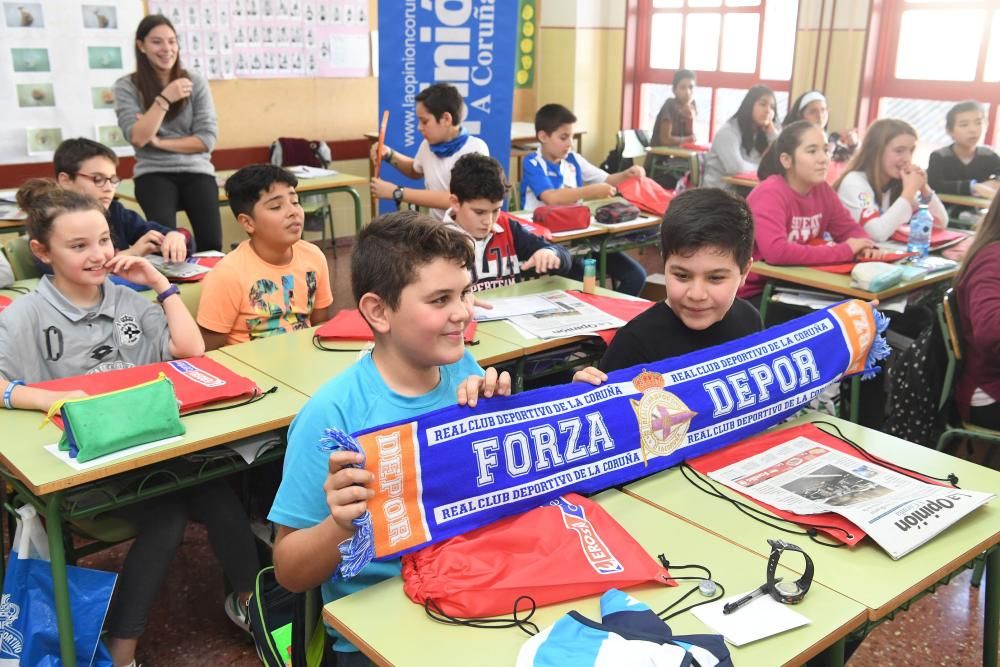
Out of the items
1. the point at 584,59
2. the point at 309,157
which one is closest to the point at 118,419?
the point at 309,157

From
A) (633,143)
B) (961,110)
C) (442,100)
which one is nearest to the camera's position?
(442,100)

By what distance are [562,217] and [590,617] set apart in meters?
3.06

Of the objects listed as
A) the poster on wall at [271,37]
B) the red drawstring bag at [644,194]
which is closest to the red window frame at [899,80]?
the red drawstring bag at [644,194]

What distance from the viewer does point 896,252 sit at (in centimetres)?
362

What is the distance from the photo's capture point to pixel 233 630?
8.03ft

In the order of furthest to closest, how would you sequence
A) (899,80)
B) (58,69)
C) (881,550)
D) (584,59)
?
(584,59), (899,80), (58,69), (881,550)

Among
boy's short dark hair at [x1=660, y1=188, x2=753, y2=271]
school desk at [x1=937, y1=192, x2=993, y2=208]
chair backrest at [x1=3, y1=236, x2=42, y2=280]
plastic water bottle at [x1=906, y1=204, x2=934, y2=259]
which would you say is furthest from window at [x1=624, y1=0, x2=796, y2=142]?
chair backrest at [x1=3, y1=236, x2=42, y2=280]

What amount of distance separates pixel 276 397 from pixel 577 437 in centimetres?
90

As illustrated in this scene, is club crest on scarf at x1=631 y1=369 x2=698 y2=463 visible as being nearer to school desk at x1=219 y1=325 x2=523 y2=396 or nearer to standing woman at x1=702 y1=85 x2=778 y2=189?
school desk at x1=219 y1=325 x2=523 y2=396

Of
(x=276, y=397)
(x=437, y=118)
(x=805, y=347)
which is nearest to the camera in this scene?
(x=805, y=347)

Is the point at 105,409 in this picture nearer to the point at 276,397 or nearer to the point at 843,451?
the point at 276,397

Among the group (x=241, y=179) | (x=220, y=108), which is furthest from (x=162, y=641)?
(x=220, y=108)

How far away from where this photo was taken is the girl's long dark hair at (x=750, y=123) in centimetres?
623

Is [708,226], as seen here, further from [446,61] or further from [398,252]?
[446,61]
